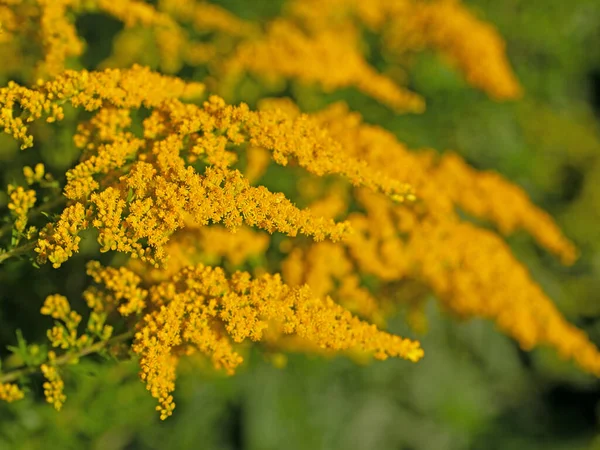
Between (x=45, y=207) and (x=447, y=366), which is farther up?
(x=45, y=207)

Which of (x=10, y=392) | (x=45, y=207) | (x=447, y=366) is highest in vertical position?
(x=45, y=207)

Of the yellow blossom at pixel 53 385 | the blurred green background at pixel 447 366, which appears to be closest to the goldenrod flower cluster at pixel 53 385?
the yellow blossom at pixel 53 385

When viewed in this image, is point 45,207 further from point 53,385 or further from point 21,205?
point 53,385

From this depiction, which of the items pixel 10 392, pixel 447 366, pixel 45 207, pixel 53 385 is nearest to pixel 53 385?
pixel 53 385

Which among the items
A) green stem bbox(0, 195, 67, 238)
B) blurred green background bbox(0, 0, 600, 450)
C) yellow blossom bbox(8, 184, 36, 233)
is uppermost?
yellow blossom bbox(8, 184, 36, 233)

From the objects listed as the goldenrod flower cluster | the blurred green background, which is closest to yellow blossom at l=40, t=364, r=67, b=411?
the goldenrod flower cluster

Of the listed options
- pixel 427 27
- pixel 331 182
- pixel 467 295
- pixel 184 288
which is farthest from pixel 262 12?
pixel 184 288

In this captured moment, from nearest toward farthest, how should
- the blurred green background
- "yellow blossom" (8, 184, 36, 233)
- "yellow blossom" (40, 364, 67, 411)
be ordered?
"yellow blossom" (8, 184, 36, 233) < "yellow blossom" (40, 364, 67, 411) < the blurred green background

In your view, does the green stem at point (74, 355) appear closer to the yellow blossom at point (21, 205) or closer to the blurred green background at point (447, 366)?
the blurred green background at point (447, 366)

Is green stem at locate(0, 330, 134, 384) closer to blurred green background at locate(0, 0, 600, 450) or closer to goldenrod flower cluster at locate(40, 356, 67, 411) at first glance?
goldenrod flower cluster at locate(40, 356, 67, 411)
